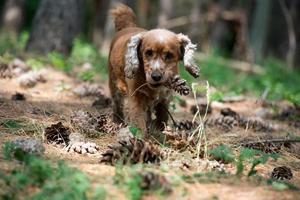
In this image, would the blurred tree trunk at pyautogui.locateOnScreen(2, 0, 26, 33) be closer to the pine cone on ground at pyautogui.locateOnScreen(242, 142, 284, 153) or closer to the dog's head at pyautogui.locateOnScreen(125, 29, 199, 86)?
the dog's head at pyautogui.locateOnScreen(125, 29, 199, 86)

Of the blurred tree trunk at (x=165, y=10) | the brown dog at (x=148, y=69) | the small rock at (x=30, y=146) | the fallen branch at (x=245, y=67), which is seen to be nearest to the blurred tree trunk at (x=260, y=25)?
the fallen branch at (x=245, y=67)

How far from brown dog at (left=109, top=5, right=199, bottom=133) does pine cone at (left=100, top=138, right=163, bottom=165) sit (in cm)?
96

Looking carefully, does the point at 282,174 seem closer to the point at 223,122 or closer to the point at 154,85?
the point at 154,85

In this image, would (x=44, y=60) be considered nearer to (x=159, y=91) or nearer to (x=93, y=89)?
(x=93, y=89)

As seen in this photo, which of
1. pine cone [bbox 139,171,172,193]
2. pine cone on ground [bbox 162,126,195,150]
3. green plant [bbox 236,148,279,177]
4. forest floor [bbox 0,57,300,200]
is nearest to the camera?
pine cone [bbox 139,171,172,193]

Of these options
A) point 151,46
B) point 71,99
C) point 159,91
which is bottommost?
point 71,99

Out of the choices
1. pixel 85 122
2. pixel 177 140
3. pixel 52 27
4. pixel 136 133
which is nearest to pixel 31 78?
pixel 85 122

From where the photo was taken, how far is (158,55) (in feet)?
18.8

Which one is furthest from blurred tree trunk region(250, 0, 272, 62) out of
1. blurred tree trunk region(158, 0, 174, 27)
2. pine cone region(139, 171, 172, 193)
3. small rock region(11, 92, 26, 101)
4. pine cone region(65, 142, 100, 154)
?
pine cone region(139, 171, 172, 193)

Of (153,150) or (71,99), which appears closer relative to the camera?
(153,150)

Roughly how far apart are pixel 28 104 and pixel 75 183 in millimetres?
3333

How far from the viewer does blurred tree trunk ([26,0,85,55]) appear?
1150 centimetres

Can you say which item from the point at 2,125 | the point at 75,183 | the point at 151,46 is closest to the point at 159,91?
the point at 151,46

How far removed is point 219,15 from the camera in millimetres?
22344
